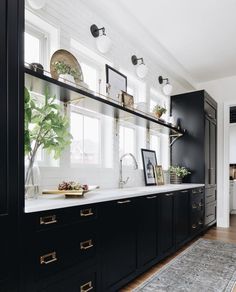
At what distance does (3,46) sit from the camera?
138 centimetres

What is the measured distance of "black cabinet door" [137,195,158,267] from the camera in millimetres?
2486

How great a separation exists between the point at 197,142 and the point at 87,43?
8.35 feet

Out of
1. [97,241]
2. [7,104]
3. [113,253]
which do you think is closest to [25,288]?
[97,241]

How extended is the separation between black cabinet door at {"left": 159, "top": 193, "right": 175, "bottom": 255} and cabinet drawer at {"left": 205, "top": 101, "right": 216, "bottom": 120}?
6.88 feet

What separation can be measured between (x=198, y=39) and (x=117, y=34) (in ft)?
3.98

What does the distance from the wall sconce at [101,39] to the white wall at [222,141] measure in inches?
128

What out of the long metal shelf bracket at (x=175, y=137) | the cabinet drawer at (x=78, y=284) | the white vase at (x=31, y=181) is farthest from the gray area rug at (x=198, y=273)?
the long metal shelf bracket at (x=175, y=137)

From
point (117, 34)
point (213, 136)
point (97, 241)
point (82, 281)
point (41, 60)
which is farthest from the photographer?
point (213, 136)

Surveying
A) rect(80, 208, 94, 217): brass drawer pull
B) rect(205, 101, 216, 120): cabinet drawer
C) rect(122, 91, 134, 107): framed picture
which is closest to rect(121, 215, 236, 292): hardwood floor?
rect(80, 208, 94, 217): brass drawer pull

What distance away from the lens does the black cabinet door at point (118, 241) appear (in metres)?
2.01

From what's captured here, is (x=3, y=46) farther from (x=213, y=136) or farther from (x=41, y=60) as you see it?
(x=213, y=136)

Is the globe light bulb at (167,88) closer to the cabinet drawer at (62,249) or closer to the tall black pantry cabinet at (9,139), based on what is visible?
the cabinet drawer at (62,249)

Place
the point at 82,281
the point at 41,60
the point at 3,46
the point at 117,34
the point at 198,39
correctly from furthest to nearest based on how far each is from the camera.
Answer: the point at 198,39
the point at 117,34
the point at 41,60
the point at 82,281
the point at 3,46

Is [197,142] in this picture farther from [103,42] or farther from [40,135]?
[40,135]
